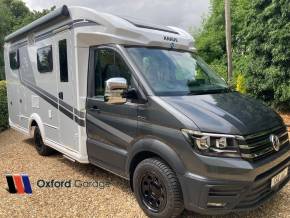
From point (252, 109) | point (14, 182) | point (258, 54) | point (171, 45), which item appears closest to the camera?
point (252, 109)

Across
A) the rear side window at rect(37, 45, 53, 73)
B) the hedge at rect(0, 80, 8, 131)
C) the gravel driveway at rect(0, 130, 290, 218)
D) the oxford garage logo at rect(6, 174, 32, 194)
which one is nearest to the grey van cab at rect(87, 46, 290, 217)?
the gravel driveway at rect(0, 130, 290, 218)

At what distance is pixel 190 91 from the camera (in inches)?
175

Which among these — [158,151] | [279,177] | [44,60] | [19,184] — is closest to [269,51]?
[44,60]

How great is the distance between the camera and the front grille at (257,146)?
362 cm

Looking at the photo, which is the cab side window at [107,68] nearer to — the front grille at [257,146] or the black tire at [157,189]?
the black tire at [157,189]

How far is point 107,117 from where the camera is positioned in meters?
4.88

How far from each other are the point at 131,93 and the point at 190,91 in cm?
77

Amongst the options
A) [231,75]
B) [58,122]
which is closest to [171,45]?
[58,122]

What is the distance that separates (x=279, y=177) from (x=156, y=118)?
1.65 metres

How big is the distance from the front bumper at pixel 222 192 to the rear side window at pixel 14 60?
5784 millimetres

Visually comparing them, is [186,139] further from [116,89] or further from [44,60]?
[44,60]

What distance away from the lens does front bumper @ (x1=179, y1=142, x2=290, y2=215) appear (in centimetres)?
360

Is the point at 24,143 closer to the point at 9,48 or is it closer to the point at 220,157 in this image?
the point at 9,48

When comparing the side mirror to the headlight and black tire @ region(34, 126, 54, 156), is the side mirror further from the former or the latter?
black tire @ region(34, 126, 54, 156)
